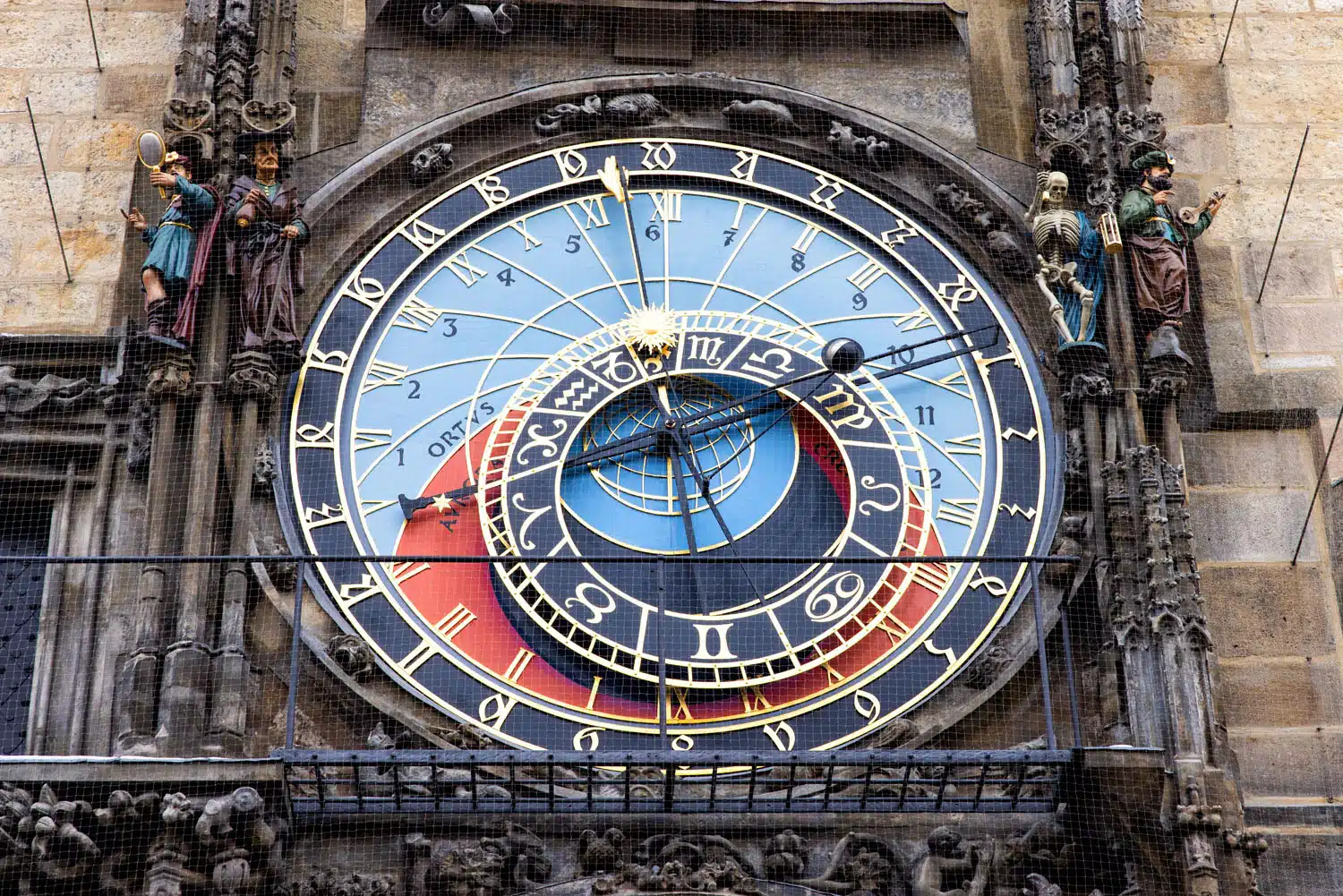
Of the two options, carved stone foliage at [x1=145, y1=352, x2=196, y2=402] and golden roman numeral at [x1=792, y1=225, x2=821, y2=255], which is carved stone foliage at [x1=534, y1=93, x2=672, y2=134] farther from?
carved stone foliage at [x1=145, y1=352, x2=196, y2=402]

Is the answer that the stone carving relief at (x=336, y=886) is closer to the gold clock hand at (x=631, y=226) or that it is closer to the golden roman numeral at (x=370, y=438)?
the golden roman numeral at (x=370, y=438)

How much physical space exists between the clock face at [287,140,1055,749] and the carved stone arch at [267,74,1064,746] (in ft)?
0.27

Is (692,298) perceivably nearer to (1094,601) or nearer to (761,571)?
(761,571)

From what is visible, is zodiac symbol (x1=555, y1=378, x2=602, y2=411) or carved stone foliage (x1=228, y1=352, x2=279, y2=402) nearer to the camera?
carved stone foliage (x1=228, y1=352, x2=279, y2=402)

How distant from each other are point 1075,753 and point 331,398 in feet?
11.5

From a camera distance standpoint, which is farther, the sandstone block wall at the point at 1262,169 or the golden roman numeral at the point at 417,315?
the sandstone block wall at the point at 1262,169

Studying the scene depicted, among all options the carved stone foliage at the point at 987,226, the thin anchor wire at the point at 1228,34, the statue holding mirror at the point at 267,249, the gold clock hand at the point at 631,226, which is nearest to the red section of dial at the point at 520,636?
the statue holding mirror at the point at 267,249

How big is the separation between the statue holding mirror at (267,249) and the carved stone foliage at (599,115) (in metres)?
1.21

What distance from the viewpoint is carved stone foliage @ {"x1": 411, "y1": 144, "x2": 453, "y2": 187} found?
11.5 meters

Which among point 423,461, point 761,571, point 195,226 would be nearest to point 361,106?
point 195,226

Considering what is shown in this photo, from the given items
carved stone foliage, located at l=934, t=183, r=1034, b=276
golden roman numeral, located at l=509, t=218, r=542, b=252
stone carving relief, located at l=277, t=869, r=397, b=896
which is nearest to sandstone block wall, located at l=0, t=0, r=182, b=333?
golden roman numeral, located at l=509, t=218, r=542, b=252

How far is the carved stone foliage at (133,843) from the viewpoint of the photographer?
9.21 meters

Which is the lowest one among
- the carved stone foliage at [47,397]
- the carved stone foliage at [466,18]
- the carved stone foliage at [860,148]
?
the carved stone foliage at [47,397]

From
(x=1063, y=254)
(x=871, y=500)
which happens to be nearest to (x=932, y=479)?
(x=871, y=500)
